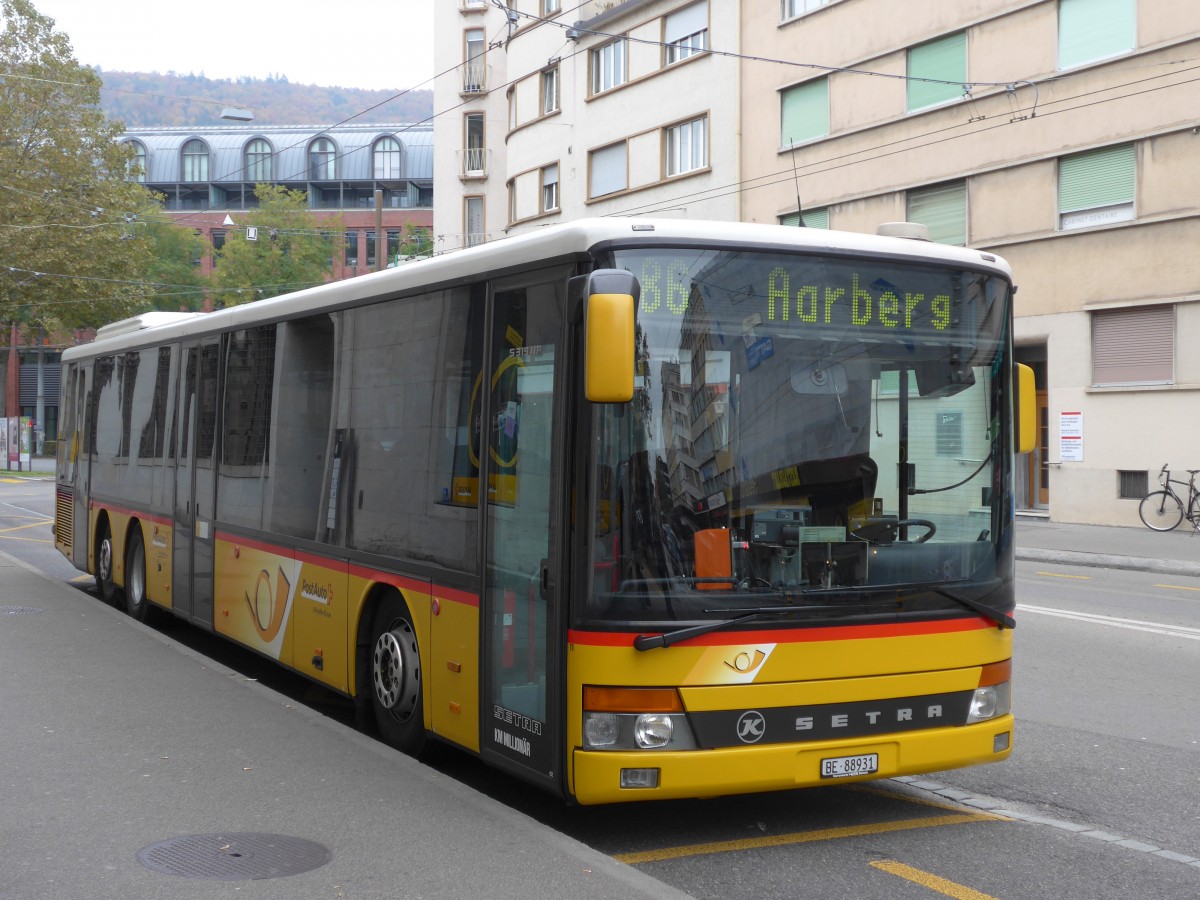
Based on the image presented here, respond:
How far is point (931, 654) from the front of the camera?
5.93 metres

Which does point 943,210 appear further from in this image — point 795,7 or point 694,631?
point 694,631

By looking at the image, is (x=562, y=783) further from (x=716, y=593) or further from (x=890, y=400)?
(x=890, y=400)

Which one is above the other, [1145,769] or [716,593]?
[716,593]

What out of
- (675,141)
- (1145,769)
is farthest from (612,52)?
(1145,769)

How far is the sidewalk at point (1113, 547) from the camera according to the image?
61.8ft

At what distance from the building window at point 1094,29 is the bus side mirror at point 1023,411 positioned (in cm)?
1938

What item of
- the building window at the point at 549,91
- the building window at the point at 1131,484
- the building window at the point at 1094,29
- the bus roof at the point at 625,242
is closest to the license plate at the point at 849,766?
the bus roof at the point at 625,242

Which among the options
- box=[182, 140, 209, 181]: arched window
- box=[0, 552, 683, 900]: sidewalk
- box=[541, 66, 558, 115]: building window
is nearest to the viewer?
box=[0, 552, 683, 900]: sidewalk

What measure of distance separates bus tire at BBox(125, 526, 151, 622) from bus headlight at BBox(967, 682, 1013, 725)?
27.6ft

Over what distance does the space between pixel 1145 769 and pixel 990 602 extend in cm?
173

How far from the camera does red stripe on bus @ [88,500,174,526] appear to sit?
11766 millimetres

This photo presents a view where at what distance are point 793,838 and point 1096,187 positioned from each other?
20884mm

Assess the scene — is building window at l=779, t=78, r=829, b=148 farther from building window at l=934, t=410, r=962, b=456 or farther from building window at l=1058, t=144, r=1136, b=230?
building window at l=934, t=410, r=962, b=456

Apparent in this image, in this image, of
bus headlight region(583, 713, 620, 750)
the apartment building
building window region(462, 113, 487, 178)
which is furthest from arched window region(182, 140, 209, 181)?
bus headlight region(583, 713, 620, 750)
